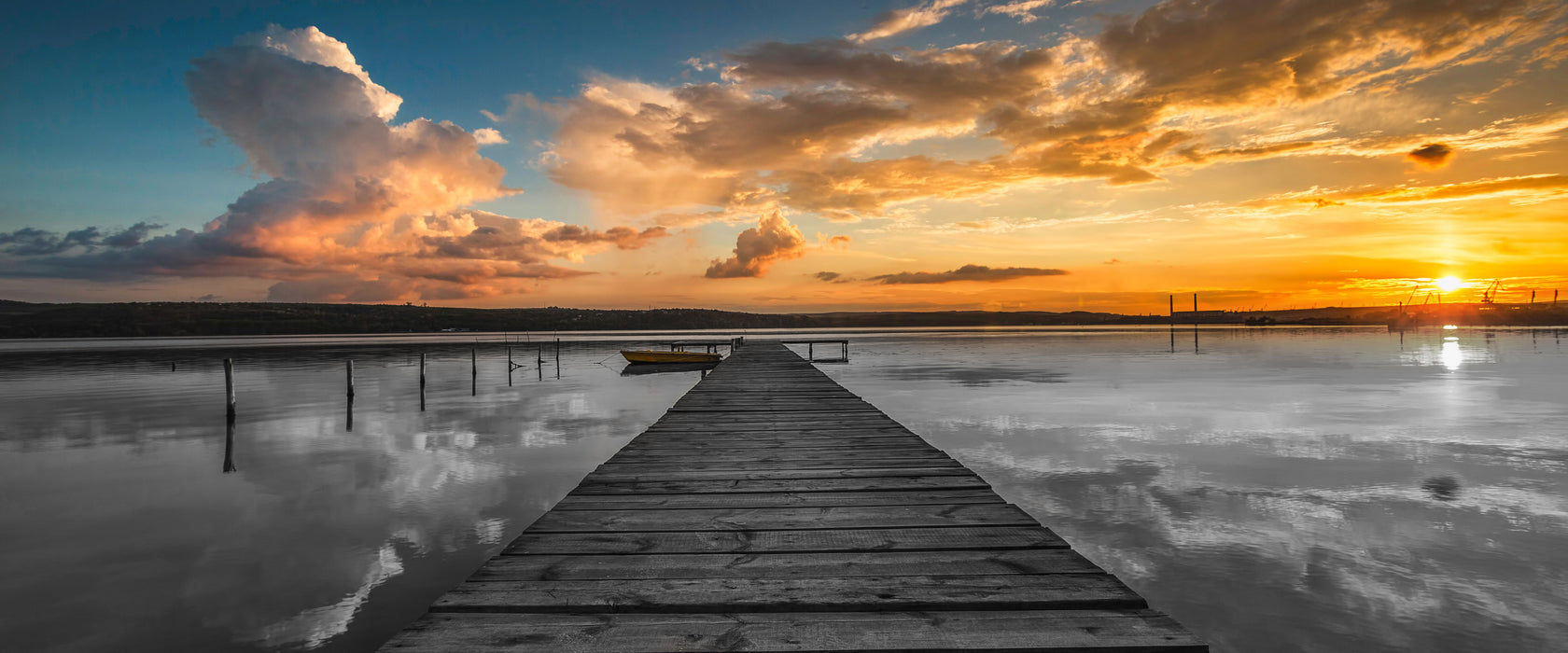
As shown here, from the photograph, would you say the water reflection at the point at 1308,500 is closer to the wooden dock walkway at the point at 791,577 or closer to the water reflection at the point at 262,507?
the wooden dock walkway at the point at 791,577

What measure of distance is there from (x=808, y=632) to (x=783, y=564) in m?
0.91

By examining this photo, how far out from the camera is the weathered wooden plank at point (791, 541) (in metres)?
4.34

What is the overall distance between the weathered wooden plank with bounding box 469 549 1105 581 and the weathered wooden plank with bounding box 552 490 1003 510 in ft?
4.23

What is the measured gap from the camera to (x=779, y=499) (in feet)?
19.0

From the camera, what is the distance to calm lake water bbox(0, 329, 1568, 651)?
20.2 feet

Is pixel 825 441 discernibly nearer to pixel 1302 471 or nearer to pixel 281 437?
pixel 1302 471

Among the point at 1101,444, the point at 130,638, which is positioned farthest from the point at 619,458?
the point at 1101,444

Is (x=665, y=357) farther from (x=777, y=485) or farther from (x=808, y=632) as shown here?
(x=808, y=632)

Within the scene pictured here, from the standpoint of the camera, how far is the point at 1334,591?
21.2ft

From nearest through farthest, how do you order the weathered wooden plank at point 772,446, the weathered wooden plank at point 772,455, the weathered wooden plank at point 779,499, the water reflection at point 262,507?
the weathered wooden plank at point 779,499
the water reflection at point 262,507
the weathered wooden plank at point 772,455
the weathered wooden plank at point 772,446

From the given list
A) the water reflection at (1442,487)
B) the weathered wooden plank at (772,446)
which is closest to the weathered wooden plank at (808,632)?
the weathered wooden plank at (772,446)

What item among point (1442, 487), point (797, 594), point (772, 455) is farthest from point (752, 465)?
point (1442, 487)

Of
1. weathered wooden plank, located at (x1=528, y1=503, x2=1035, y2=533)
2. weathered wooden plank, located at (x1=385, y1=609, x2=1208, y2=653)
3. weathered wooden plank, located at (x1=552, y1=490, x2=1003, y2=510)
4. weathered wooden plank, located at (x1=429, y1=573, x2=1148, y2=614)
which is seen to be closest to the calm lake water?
weathered wooden plank, located at (x1=552, y1=490, x2=1003, y2=510)

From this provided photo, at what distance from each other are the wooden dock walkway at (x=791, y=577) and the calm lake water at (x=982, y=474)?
255 cm
